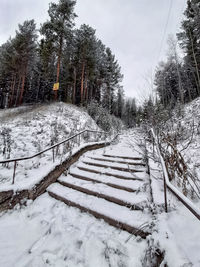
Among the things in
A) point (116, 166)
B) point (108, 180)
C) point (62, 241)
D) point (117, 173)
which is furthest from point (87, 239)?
point (116, 166)

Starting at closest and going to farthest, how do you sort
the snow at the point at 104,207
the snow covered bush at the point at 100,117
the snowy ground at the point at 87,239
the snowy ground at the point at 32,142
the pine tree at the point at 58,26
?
1. the snowy ground at the point at 87,239
2. the snow at the point at 104,207
3. the snowy ground at the point at 32,142
4. the snow covered bush at the point at 100,117
5. the pine tree at the point at 58,26

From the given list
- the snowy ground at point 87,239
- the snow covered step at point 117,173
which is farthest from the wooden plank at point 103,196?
the snow covered step at point 117,173

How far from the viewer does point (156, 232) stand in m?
1.51

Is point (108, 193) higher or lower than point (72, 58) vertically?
lower

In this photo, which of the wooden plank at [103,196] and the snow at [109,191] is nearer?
the wooden plank at [103,196]

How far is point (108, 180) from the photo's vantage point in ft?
9.62

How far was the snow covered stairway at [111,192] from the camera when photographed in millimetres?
1926

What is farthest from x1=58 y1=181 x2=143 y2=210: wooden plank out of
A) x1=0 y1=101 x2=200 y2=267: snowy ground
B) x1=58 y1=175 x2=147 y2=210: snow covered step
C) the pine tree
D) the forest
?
the pine tree

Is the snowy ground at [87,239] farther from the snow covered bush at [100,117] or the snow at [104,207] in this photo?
the snow covered bush at [100,117]

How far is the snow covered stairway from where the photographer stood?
75.8 inches

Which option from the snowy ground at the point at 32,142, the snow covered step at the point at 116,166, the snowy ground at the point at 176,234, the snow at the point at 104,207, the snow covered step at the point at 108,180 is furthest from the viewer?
the snow covered step at the point at 116,166

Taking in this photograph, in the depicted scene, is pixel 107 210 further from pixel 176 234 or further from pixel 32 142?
pixel 32 142

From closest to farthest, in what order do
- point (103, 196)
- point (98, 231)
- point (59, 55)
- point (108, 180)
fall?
point (98, 231), point (103, 196), point (108, 180), point (59, 55)

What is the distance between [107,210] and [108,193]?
1.30 ft
